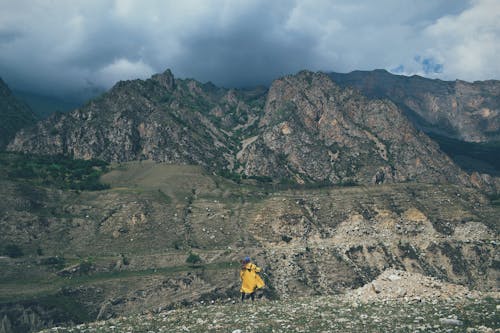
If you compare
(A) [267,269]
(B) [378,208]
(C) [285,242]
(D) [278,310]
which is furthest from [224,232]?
(D) [278,310]

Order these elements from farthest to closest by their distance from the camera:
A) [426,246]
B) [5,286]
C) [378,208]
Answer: [378,208] < [426,246] < [5,286]

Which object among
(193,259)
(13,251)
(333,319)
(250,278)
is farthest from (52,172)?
(333,319)

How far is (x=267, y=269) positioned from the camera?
97.6 meters

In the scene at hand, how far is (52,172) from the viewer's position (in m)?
172

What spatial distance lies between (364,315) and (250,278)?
308 inches

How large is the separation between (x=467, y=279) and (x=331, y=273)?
3453cm

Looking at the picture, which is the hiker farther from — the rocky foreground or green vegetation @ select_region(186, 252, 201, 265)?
green vegetation @ select_region(186, 252, 201, 265)

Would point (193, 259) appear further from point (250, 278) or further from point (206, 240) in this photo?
point (250, 278)

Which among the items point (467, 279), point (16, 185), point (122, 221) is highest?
point (16, 185)

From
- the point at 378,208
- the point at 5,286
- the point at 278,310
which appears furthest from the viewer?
the point at 378,208

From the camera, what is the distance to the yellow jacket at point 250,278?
85.6 feet

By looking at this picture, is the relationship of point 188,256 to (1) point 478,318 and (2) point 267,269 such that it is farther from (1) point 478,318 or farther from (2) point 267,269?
(1) point 478,318

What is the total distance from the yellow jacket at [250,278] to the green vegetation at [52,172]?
131 metres

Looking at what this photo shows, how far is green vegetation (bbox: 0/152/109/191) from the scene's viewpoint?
148500 millimetres
